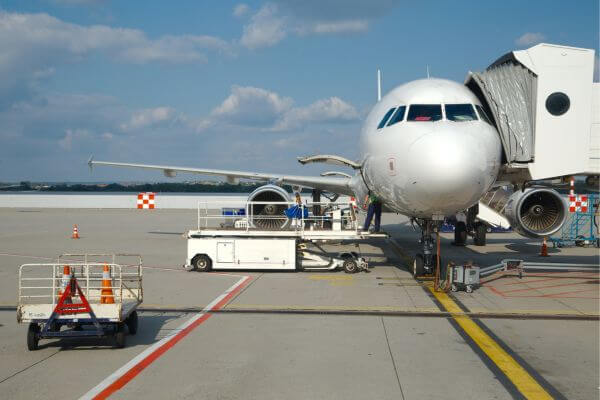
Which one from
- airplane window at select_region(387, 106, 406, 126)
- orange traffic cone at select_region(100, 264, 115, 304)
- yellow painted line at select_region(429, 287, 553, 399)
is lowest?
yellow painted line at select_region(429, 287, 553, 399)

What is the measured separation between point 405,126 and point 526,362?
5588mm

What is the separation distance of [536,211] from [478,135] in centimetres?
737

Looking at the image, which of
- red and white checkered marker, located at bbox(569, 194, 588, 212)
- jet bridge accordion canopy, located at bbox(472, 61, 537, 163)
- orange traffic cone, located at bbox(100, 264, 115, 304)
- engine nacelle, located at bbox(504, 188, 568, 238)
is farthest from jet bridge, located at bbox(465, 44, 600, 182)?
red and white checkered marker, located at bbox(569, 194, 588, 212)

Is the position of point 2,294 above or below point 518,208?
below

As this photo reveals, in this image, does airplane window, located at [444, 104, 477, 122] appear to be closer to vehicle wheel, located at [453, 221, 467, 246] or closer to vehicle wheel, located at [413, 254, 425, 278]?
vehicle wheel, located at [413, 254, 425, 278]

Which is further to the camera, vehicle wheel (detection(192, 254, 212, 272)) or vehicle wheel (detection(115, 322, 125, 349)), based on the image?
vehicle wheel (detection(192, 254, 212, 272))

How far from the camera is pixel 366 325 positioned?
28.3 feet

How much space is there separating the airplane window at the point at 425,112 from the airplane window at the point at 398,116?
0.16 meters

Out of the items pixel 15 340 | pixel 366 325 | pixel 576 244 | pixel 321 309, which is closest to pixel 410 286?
pixel 321 309

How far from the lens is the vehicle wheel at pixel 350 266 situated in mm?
14594

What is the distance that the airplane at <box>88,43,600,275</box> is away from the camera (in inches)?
409

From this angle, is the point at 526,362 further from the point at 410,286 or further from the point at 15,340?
the point at 15,340

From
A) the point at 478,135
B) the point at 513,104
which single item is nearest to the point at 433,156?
the point at 478,135

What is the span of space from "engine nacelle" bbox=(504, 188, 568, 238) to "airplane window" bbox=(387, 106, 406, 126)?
6.50 metres
